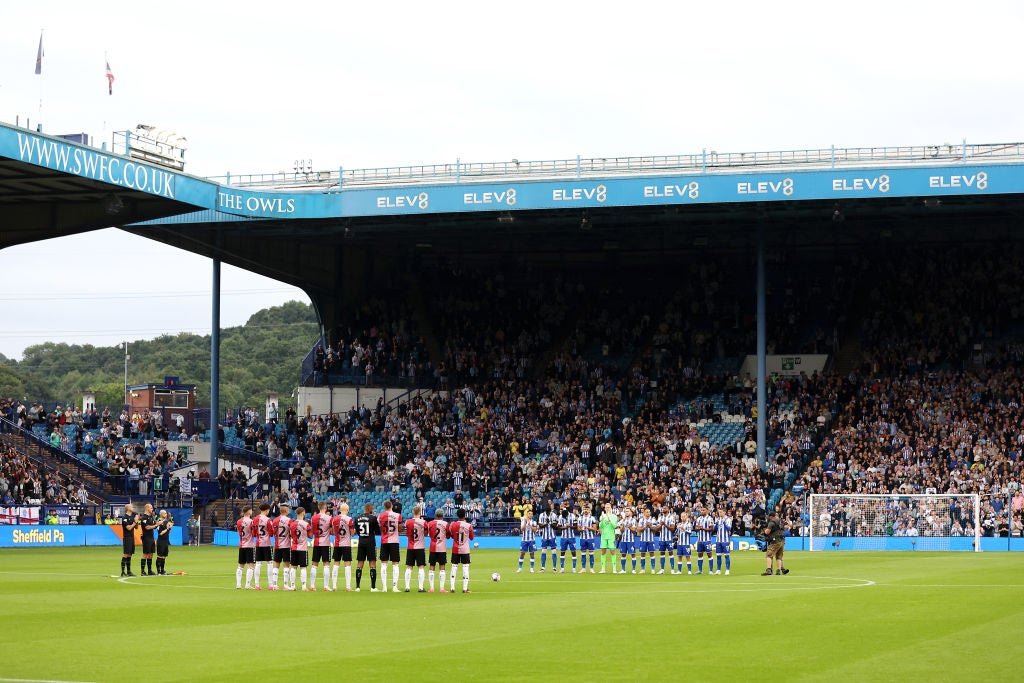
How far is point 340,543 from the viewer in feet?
94.9

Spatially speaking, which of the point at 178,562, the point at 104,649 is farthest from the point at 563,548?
the point at 104,649

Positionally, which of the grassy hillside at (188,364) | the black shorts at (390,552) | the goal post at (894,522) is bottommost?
the goal post at (894,522)

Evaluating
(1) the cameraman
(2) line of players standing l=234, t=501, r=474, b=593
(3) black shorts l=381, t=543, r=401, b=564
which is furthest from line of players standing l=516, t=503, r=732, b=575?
(3) black shorts l=381, t=543, r=401, b=564

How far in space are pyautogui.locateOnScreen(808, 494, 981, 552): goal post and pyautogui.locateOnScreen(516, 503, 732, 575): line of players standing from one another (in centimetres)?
1127

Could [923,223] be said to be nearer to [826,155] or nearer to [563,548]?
[826,155]

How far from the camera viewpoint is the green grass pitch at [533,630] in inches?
626

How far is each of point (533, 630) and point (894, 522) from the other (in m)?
31.3

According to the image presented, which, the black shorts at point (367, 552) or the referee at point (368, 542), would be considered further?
the black shorts at point (367, 552)

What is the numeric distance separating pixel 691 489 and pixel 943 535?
29.6ft

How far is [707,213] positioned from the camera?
56.2 meters

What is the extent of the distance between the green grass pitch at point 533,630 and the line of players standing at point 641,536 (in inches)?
66.3

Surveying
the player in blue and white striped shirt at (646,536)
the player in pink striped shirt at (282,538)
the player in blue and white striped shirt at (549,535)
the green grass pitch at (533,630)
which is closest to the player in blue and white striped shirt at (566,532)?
the player in blue and white striped shirt at (549,535)

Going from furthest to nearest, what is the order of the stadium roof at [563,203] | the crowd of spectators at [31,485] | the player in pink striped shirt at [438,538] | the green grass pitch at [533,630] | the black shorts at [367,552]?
the crowd of spectators at [31,485]
the stadium roof at [563,203]
the black shorts at [367,552]
the player in pink striped shirt at [438,538]
the green grass pitch at [533,630]

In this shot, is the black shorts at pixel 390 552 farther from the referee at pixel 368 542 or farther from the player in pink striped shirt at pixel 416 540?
the referee at pixel 368 542
